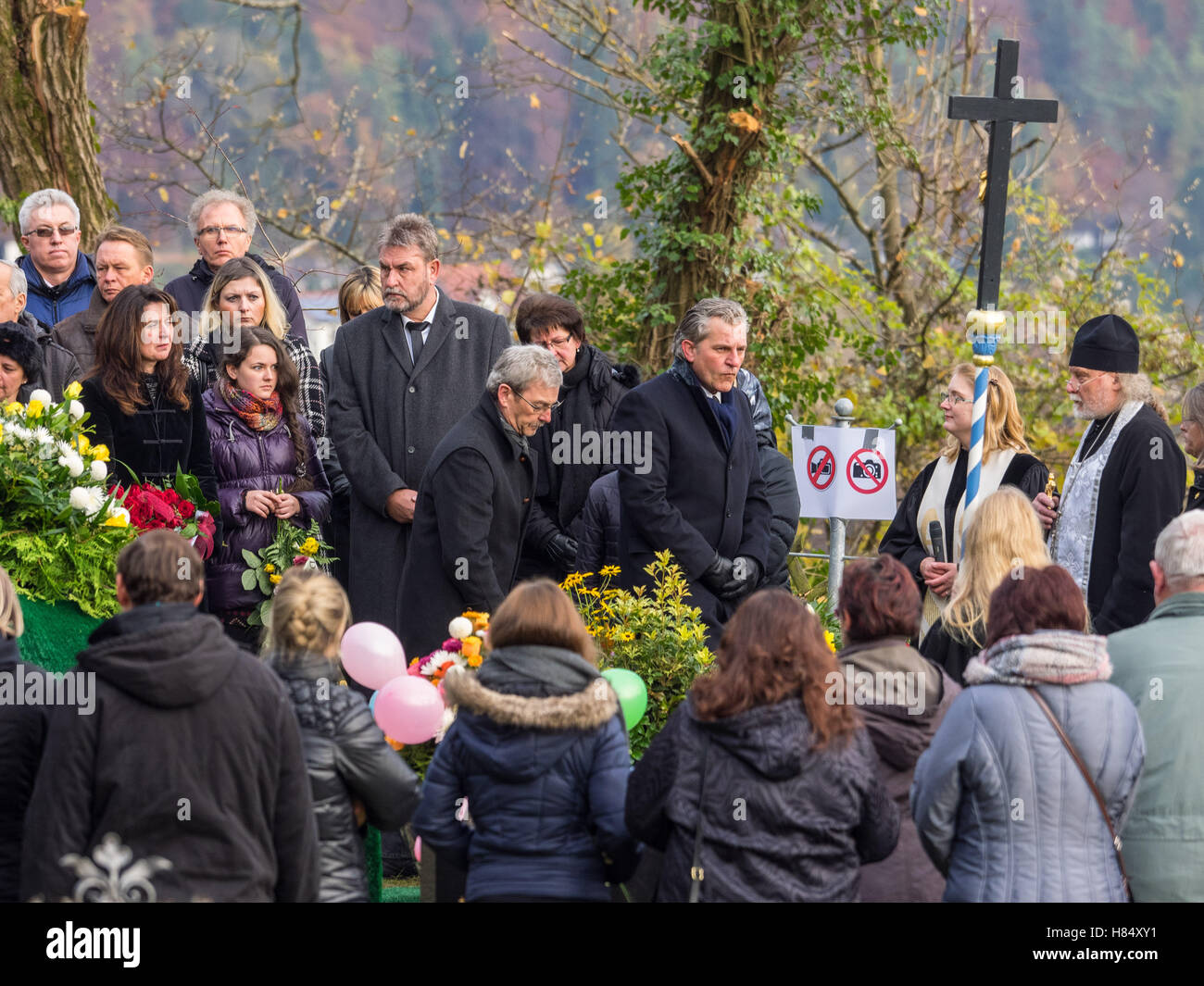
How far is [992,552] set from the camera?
4.70m

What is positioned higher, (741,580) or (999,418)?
(999,418)

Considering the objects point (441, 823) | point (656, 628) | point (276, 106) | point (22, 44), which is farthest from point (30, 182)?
point (441, 823)

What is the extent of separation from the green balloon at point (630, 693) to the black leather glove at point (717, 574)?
1070mm

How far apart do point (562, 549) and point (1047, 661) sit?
10.7ft

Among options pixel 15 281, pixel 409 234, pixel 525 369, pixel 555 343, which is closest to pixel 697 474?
pixel 525 369

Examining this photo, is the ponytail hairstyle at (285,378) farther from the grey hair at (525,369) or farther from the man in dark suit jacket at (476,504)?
the grey hair at (525,369)

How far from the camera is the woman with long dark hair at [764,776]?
3.44m

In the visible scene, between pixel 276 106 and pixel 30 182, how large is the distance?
5.11m

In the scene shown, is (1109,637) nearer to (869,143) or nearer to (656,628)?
(656,628)

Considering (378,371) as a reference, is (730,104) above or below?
Result: above

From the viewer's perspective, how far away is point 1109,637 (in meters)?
4.05

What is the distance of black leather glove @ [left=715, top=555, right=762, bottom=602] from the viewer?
223 inches

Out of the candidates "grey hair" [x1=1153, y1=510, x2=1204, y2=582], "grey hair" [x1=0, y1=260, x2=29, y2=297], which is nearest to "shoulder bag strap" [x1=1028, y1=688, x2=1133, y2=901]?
"grey hair" [x1=1153, y1=510, x2=1204, y2=582]

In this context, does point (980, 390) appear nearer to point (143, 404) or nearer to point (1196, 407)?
point (1196, 407)
